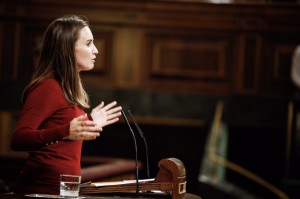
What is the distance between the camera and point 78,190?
222 cm

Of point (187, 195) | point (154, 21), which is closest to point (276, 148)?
point (154, 21)

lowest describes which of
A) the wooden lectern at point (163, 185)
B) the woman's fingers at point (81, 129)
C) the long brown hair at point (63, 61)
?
the wooden lectern at point (163, 185)

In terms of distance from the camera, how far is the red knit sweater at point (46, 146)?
2377 mm

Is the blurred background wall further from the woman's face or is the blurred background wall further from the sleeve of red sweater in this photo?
the sleeve of red sweater

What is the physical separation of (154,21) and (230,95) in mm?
1104

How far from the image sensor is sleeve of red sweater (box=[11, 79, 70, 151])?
2.29 metres

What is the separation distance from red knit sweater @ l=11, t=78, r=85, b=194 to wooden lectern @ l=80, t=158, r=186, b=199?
19 centimetres

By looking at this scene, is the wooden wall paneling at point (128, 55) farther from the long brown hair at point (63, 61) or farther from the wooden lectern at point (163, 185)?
the wooden lectern at point (163, 185)

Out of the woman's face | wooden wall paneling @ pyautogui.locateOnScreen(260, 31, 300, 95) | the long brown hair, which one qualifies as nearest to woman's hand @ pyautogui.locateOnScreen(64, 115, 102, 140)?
the long brown hair

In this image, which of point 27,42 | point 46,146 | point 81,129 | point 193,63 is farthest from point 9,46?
point 81,129

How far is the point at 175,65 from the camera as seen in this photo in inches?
252

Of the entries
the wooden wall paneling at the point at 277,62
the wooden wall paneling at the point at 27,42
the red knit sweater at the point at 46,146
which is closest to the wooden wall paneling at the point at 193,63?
the wooden wall paneling at the point at 277,62

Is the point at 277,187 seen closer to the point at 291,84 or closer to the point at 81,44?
Answer: the point at 291,84

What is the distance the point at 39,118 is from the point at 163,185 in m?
0.54
